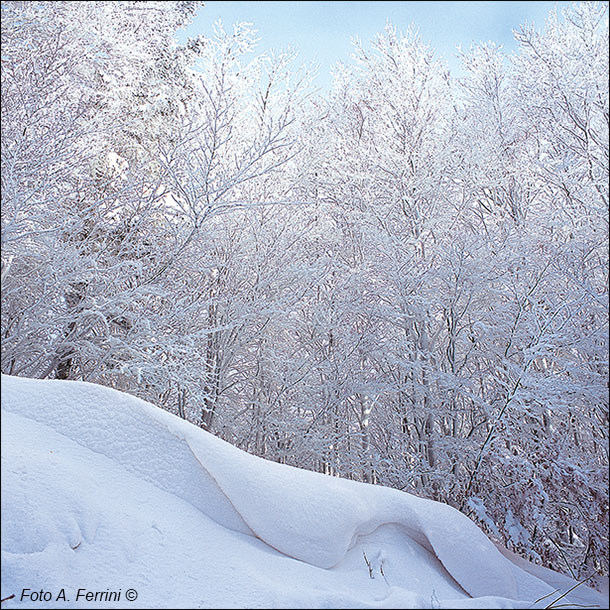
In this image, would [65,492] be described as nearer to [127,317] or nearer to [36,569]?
[36,569]

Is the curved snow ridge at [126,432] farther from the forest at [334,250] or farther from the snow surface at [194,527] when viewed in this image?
the forest at [334,250]

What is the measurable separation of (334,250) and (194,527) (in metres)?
6.08

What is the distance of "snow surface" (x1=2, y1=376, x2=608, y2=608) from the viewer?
2.11 m

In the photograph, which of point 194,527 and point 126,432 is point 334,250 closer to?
point 126,432

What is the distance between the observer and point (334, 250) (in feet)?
27.0

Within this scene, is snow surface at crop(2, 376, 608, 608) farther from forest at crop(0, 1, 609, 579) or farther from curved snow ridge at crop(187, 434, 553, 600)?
forest at crop(0, 1, 609, 579)

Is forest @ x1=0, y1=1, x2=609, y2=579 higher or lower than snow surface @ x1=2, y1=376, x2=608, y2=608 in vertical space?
higher

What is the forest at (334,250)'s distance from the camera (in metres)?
4.64

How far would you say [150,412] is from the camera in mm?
2947

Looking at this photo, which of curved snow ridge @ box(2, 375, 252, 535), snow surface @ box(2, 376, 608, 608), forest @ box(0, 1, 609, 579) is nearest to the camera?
snow surface @ box(2, 376, 608, 608)

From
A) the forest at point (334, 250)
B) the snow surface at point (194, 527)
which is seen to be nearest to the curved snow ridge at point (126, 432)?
the snow surface at point (194, 527)

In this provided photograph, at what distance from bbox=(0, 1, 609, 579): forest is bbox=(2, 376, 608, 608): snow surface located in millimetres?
1630

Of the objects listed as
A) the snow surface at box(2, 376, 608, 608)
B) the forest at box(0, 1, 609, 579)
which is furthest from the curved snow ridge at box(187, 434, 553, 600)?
the forest at box(0, 1, 609, 579)

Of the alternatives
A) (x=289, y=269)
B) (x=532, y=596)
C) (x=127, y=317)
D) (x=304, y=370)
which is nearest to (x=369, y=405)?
(x=304, y=370)
